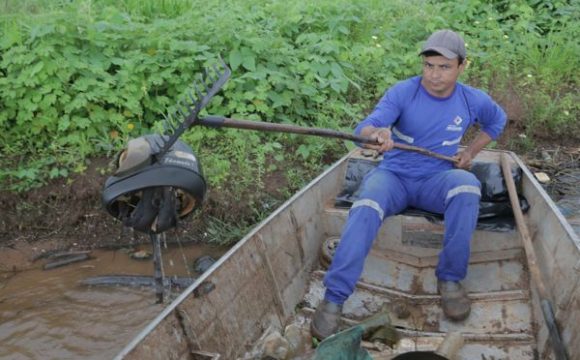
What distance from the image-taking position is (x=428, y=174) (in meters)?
3.79

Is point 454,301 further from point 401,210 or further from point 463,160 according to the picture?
point 463,160

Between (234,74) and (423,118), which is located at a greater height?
(423,118)

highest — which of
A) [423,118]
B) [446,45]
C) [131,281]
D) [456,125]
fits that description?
[446,45]

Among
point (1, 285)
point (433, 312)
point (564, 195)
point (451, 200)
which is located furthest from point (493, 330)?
point (1, 285)

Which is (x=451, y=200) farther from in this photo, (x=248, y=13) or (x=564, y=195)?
(x=248, y=13)

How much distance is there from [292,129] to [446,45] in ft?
4.01

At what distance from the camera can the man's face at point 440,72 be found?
141 inches

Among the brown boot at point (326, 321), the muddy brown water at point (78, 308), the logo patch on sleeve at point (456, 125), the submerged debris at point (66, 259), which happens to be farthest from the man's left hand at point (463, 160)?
the submerged debris at point (66, 259)

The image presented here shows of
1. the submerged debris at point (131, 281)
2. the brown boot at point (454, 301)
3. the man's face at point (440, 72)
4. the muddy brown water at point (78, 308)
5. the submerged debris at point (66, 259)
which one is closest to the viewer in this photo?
the brown boot at point (454, 301)

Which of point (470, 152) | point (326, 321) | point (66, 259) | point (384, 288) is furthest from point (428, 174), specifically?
point (66, 259)

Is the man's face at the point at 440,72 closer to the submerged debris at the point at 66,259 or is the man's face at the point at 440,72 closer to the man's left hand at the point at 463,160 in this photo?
the man's left hand at the point at 463,160

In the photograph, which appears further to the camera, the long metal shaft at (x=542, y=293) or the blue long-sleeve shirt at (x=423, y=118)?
the blue long-sleeve shirt at (x=423, y=118)

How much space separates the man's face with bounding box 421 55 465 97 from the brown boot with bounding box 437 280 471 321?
120 cm

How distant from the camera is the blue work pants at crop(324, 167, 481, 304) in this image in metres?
3.25
